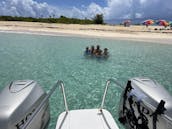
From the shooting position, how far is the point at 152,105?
113 inches

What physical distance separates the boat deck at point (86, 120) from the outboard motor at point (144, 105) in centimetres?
34

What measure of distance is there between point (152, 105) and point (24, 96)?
1.57m

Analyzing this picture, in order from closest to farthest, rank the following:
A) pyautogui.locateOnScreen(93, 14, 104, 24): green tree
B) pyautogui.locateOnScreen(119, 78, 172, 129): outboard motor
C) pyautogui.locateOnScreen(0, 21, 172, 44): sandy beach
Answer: pyautogui.locateOnScreen(119, 78, 172, 129): outboard motor → pyautogui.locateOnScreen(0, 21, 172, 44): sandy beach → pyautogui.locateOnScreen(93, 14, 104, 24): green tree

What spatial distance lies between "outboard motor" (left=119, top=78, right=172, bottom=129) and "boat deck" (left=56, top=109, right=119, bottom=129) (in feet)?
1.11

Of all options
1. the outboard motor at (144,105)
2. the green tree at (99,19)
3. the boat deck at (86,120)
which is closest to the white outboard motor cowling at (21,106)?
the boat deck at (86,120)

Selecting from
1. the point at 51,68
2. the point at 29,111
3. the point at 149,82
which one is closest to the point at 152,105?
the point at 149,82

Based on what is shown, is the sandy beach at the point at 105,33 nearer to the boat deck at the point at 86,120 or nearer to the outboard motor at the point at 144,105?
the outboard motor at the point at 144,105

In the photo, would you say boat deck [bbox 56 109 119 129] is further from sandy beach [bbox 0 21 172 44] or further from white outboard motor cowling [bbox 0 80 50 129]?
sandy beach [bbox 0 21 172 44]

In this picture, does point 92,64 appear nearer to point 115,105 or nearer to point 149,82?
point 115,105

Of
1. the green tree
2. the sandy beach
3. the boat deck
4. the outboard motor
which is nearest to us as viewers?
the outboard motor

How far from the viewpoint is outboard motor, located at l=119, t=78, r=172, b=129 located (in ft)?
8.66

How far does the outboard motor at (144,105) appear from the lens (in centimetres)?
264

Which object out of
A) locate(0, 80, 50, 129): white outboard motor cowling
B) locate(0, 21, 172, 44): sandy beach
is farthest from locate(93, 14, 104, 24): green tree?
locate(0, 80, 50, 129): white outboard motor cowling

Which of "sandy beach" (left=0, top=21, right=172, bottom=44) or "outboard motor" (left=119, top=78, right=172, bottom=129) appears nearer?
"outboard motor" (left=119, top=78, right=172, bottom=129)
